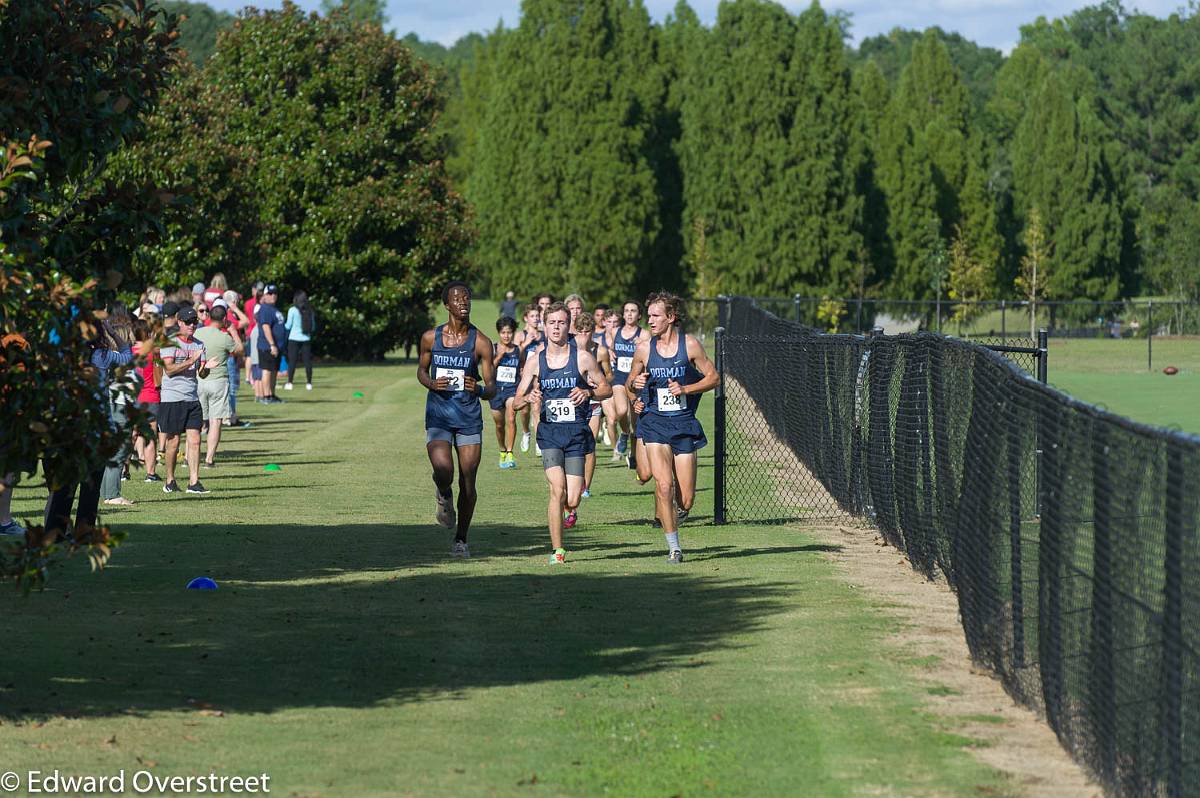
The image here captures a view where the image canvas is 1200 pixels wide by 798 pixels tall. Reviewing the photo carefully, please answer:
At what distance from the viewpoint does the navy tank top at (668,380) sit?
47.2ft

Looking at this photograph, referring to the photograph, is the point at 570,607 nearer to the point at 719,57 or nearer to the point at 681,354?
the point at 681,354

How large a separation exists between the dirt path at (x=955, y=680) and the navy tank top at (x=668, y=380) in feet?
5.57

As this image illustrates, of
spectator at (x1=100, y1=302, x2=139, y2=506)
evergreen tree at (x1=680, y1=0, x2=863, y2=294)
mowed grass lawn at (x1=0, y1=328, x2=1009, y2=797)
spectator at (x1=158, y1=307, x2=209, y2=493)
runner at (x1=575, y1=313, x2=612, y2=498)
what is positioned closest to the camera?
mowed grass lawn at (x1=0, y1=328, x2=1009, y2=797)

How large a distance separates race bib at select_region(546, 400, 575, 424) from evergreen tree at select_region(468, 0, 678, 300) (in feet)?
187

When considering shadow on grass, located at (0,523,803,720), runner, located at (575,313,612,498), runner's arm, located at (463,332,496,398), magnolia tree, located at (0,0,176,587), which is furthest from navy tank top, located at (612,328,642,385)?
magnolia tree, located at (0,0,176,587)

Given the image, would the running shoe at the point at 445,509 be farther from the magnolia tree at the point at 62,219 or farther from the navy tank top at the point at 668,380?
the magnolia tree at the point at 62,219

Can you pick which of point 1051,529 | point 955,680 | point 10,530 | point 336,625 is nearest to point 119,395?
point 10,530

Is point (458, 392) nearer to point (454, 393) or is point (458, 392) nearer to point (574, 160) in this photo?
point (454, 393)

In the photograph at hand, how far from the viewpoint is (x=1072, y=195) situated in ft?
256

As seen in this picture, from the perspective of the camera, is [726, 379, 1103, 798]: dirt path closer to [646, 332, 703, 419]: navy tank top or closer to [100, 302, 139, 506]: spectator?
[646, 332, 703, 419]: navy tank top

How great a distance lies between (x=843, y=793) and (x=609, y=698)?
80.9 inches

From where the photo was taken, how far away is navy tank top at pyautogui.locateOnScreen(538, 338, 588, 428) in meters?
14.0

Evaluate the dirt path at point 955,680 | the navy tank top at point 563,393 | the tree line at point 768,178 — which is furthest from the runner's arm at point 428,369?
the tree line at point 768,178

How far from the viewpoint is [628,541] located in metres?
15.5
